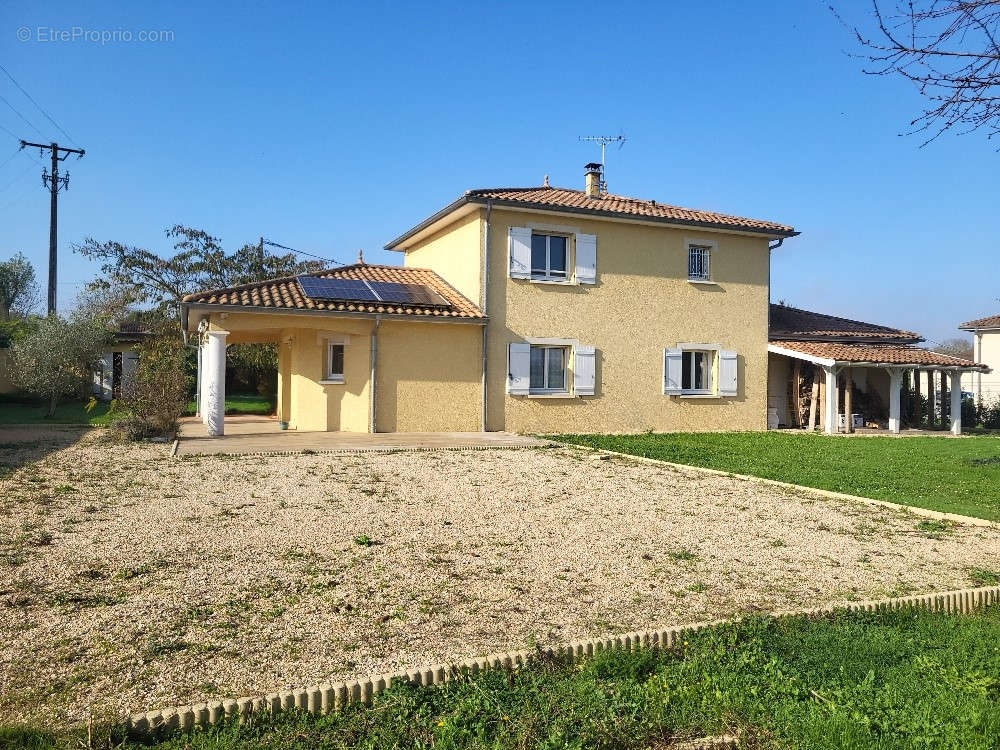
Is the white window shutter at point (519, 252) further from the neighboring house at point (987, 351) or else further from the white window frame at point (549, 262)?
the neighboring house at point (987, 351)

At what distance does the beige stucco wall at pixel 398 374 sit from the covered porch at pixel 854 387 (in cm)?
870

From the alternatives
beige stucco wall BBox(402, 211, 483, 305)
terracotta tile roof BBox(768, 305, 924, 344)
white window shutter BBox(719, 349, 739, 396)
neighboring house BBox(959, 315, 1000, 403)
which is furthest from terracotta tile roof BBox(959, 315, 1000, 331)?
beige stucco wall BBox(402, 211, 483, 305)

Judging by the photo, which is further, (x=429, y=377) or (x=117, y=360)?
(x=117, y=360)

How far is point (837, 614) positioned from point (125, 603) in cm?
428

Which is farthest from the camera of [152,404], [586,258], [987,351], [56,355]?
[987,351]

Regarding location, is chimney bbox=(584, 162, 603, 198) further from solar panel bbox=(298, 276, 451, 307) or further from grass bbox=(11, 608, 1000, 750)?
grass bbox=(11, 608, 1000, 750)

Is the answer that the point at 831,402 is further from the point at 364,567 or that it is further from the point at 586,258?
the point at 364,567

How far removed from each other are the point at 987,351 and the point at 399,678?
3274cm

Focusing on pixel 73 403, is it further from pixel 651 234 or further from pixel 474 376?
pixel 651 234

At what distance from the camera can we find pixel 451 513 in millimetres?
7562

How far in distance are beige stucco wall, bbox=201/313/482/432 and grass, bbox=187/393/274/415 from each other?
7006 mm

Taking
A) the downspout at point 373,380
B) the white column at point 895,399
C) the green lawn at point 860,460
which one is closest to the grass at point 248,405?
the downspout at point 373,380

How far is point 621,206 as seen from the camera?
61.0 ft

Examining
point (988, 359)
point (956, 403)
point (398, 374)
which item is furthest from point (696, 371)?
point (988, 359)
